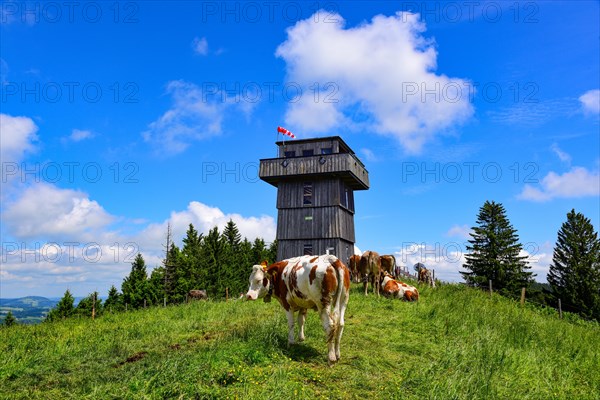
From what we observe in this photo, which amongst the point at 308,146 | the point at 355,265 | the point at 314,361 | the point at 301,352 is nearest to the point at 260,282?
the point at 301,352

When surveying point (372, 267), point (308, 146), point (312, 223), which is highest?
point (308, 146)

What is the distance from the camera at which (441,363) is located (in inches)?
328

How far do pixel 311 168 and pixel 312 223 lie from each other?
14.1 ft

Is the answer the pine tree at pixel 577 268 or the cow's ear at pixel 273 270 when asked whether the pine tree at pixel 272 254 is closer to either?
the pine tree at pixel 577 268

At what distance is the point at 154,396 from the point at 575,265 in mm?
51899

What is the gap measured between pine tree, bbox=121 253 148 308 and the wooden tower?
2221 cm

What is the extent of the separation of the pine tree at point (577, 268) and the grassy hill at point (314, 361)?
36.3m

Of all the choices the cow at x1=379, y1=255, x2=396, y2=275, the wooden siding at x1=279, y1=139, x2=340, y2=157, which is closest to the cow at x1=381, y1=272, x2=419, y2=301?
the cow at x1=379, y1=255, x2=396, y2=275

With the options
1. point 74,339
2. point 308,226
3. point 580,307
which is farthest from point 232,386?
point 580,307

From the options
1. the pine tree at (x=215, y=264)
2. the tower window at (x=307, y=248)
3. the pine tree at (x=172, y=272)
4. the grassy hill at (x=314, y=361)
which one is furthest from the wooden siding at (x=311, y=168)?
the pine tree at (x=172, y=272)

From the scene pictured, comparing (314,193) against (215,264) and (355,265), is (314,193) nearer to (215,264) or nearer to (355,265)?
(355,265)

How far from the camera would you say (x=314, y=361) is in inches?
332

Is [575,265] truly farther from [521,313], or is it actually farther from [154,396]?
[154,396]

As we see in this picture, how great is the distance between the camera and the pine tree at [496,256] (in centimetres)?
4581
